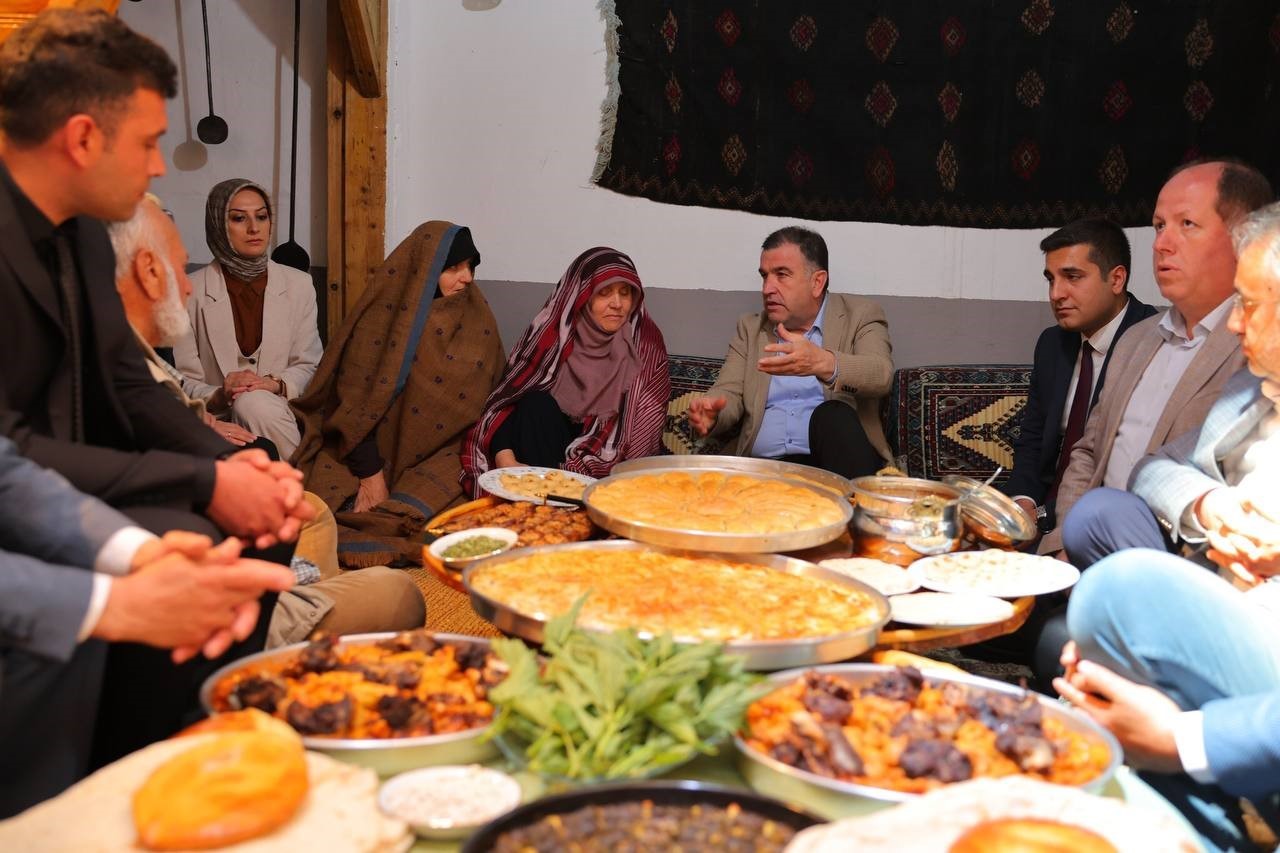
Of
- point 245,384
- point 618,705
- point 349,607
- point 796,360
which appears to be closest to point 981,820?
point 618,705

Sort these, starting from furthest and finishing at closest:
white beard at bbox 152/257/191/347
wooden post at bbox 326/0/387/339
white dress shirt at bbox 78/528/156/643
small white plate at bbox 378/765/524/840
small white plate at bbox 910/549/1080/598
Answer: wooden post at bbox 326/0/387/339, white beard at bbox 152/257/191/347, small white plate at bbox 910/549/1080/598, white dress shirt at bbox 78/528/156/643, small white plate at bbox 378/765/524/840

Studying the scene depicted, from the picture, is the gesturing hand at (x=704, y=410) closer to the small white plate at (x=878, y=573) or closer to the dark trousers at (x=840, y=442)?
the dark trousers at (x=840, y=442)

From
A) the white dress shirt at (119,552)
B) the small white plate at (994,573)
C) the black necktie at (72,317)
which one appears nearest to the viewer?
the white dress shirt at (119,552)

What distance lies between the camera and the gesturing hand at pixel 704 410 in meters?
3.80

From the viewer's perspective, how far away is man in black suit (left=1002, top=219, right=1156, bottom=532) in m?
3.59

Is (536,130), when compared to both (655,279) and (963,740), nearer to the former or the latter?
(655,279)

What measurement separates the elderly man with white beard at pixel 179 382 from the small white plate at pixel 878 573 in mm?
930

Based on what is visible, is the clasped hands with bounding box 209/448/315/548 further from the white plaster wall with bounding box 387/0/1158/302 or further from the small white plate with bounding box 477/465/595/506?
the white plaster wall with bounding box 387/0/1158/302

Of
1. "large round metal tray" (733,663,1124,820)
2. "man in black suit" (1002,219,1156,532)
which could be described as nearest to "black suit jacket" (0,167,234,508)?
"large round metal tray" (733,663,1124,820)

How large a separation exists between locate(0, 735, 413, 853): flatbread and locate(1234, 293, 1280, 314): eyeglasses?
177 centimetres

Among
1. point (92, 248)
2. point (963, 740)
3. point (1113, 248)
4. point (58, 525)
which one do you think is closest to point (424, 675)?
point (58, 525)

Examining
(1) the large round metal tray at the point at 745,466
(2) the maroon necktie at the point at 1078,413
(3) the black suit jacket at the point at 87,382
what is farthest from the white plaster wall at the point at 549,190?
(3) the black suit jacket at the point at 87,382

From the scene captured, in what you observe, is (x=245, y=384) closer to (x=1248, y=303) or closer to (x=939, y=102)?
(x=939, y=102)

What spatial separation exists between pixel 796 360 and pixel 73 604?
252 centimetres
